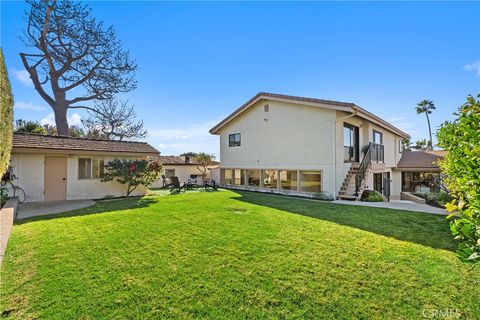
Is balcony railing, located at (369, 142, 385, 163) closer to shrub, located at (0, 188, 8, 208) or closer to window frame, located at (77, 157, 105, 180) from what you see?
window frame, located at (77, 157, 105, 180)

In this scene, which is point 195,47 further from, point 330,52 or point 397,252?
point 397,252

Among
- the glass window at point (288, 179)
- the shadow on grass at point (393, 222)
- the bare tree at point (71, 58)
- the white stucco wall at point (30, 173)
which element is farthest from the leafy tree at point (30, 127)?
the shadow on grass at point (393, 222)

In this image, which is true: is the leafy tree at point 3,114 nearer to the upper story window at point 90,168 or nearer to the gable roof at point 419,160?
the upper story window at point 90,168

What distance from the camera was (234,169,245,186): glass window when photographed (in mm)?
19188

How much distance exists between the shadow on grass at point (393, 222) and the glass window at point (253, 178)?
7239 mm

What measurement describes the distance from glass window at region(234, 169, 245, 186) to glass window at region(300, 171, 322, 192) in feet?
17.9

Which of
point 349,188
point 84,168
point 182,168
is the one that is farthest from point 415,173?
point 84,168

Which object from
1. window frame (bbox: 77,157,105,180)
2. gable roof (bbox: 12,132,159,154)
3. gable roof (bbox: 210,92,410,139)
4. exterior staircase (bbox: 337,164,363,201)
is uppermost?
gable roof (bbox: 210,92,410,139)

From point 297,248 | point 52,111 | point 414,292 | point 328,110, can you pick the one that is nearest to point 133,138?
point 52,111

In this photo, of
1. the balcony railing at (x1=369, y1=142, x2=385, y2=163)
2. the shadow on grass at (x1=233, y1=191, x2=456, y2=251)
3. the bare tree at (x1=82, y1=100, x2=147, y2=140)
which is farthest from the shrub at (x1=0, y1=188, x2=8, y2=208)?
the balcony railing at (x1=369, y1=142, x2=385, y2=163)

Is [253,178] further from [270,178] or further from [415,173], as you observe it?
[415,173]

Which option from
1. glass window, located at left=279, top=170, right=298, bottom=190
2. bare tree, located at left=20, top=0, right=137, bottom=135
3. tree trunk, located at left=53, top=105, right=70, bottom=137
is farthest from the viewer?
tree trunk, located at left=53, top=105, right=70, bottom=137

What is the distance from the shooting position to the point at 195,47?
1518cm

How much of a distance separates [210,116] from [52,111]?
1466 centimetres
